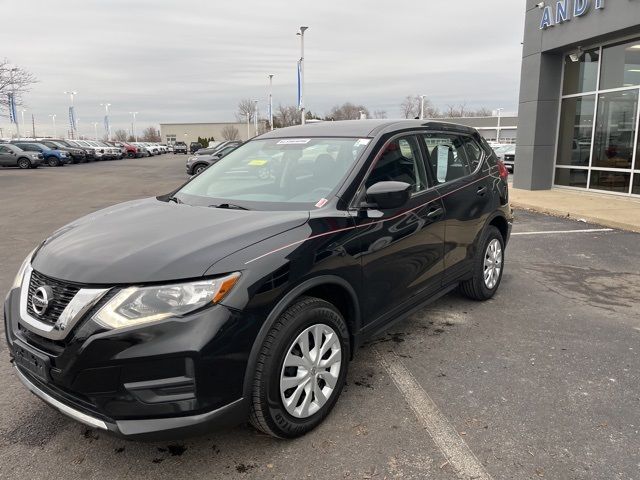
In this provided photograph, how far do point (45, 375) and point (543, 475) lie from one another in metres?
2.51

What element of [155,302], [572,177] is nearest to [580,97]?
[572,177]

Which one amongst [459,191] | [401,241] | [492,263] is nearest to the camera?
[401,241]

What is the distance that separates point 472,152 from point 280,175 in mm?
2188

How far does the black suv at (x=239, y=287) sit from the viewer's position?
2.34m

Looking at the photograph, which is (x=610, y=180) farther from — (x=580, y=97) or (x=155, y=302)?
(x=155, y=302)

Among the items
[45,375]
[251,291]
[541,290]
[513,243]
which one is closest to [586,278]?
[541,290]

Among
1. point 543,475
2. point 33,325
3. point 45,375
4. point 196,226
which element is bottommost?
point 543,475

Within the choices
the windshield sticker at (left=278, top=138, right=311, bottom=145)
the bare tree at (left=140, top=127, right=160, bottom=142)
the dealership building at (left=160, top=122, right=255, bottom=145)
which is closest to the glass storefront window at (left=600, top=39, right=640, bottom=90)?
the windshield sticker at (left=278, top=138, right=311, bottom=145)

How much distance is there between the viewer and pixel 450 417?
122 inches

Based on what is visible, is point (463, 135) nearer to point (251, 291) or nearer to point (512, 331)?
point (512, 331)

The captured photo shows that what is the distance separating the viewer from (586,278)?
20.0 feet

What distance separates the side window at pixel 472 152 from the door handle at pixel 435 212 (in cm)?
96

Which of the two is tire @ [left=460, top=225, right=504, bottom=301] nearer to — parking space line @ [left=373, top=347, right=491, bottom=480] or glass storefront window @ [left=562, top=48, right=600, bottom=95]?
parking space line @ [left=373, top=347, right=491, bottom=480]

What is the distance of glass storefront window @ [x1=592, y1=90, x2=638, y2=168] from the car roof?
33.7 feet
